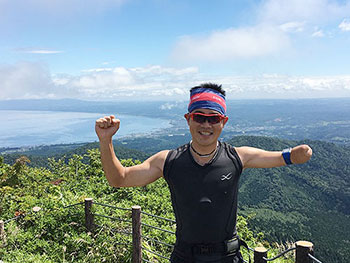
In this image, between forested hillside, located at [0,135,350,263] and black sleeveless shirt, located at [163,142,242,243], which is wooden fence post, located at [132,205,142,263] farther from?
black sleeveless shirt, located at [163,142,242,243]

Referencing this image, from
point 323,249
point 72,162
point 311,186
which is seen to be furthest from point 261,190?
point 72,162

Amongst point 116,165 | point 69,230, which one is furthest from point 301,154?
point 69,230

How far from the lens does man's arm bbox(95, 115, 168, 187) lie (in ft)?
6.68

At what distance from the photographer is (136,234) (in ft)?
14.3

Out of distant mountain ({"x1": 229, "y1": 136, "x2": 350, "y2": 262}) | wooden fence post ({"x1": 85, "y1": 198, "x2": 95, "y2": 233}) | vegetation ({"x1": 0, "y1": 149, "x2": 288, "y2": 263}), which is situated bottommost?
distant mountain ({"x1": 229, "y1": 136, "x2": 350, "y2": 262})

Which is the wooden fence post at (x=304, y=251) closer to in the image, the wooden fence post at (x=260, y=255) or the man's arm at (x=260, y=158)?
the wooden fence post at (x=260, y=255)

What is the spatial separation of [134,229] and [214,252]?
2493 millimetres

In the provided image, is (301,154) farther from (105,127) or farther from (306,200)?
(306,200)

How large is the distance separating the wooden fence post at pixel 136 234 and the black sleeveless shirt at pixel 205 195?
2204mm

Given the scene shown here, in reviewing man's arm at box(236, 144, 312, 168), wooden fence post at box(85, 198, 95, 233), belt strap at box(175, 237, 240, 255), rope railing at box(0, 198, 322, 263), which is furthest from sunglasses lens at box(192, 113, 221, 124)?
wooden fence post at box(85, 198, 95, 233)

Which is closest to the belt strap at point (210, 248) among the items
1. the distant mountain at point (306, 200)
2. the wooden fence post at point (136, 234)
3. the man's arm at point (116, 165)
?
the man's arm at point (116, 165)

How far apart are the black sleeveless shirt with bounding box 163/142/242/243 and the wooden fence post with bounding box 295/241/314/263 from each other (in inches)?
28.3

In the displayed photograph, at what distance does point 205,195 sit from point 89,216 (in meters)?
3.84

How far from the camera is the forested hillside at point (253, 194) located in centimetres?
656
